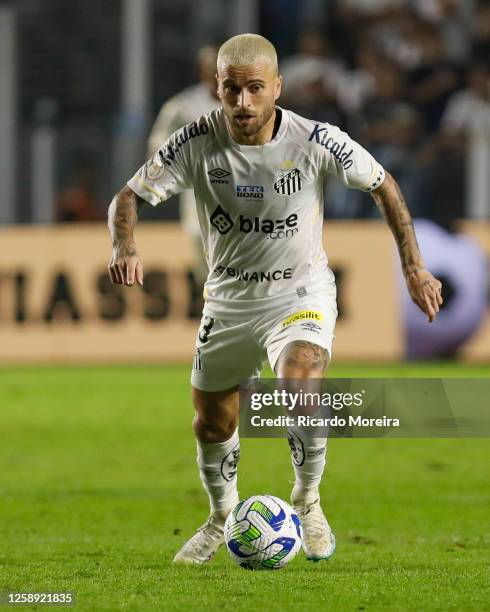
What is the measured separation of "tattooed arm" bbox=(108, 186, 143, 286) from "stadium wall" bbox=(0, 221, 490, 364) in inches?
382

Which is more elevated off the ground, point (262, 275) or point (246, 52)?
point (246, 52)

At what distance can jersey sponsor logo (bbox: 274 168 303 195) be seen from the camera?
248 inches

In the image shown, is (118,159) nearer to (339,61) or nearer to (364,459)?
(339,61)

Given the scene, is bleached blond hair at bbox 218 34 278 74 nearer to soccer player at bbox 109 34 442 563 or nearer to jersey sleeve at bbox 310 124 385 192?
soccer player at bbox 109 34 442 563

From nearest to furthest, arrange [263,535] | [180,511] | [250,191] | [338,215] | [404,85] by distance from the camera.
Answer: [263,535] → [250,191] → [180,511] → [338,215] → [404,85]

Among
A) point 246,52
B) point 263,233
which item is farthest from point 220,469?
point 246,52

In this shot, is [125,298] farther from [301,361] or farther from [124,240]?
[301,361]

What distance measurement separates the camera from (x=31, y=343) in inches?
637

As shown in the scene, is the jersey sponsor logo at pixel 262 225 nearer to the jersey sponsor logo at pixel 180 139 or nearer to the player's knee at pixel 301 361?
the jersey sponsor logo at pixel 180 139

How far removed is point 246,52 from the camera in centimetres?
606

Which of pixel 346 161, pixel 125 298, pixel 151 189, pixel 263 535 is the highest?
pixel 346 161

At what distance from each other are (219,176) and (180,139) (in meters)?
0.24

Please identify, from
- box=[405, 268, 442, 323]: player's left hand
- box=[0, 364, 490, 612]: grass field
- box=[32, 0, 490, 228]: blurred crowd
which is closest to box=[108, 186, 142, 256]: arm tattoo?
box=[405, 268, 442, 323]: player's left hand

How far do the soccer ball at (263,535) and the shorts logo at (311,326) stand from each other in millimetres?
710
